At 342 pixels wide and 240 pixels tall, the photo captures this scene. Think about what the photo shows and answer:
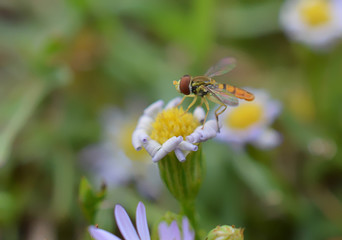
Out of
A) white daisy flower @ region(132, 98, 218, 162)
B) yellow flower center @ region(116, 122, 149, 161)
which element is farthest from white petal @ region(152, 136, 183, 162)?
yellow flower center @ region(116, 122, 149, 161)

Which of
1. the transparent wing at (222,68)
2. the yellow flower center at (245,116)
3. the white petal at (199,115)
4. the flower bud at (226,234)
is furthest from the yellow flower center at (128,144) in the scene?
the flower bud at (226,234)

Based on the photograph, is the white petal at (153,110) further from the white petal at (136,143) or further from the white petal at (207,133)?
the white petal at (207,133)

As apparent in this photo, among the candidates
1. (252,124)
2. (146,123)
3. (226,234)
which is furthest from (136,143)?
(252,124)

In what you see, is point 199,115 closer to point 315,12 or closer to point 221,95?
point 221,95

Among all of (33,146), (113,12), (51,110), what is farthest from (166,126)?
(113,12)

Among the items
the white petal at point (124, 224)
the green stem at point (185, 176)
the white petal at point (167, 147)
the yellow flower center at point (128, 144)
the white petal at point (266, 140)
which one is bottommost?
the white petal at point (124, 224)

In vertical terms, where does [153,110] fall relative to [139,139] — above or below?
above

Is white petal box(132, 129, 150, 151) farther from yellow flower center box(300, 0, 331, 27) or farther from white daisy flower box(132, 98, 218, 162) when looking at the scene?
yellow flower center box(300, 0, 331, 27)
